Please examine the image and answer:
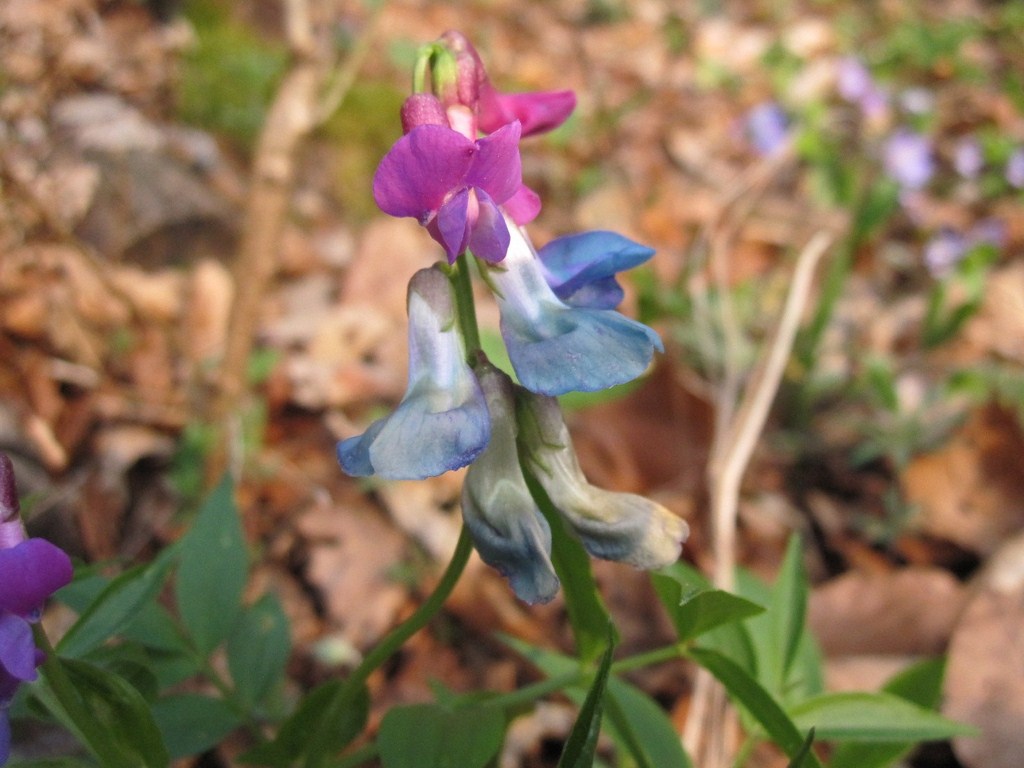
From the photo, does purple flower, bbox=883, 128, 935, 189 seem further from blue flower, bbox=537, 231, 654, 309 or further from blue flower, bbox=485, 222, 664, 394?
blue flower, bbox=485, 222, 664, 394

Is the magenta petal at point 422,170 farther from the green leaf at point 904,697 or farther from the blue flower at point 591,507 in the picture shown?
the green leaf at point 904,697

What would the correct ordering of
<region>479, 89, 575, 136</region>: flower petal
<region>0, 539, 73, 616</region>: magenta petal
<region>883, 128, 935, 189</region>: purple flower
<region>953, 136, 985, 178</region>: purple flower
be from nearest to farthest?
<region>0, 539, 73, 616</region>: magenta petal → <region>479, 89, 575, 136</region>: flower petal → <region>883, 128, 935, 189</region>: purple flower → <region>953, 136, 985, 178</region>: purple flower

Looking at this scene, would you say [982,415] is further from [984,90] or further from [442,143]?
[984,90]

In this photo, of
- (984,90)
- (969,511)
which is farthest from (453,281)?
(984,90)

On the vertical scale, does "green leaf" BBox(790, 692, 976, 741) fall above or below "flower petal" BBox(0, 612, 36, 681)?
below

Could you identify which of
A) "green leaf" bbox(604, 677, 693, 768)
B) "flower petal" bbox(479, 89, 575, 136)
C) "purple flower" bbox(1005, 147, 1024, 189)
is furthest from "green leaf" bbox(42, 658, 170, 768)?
"purple flower" bbox(1005, 147, 1024, 189)

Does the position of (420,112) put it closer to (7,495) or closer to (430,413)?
(430,413)

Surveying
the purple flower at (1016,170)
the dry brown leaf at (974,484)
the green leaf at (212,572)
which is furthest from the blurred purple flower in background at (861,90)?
the green leaf at (212,572)

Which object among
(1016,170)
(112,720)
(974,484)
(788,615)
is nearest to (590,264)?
(788,615)
